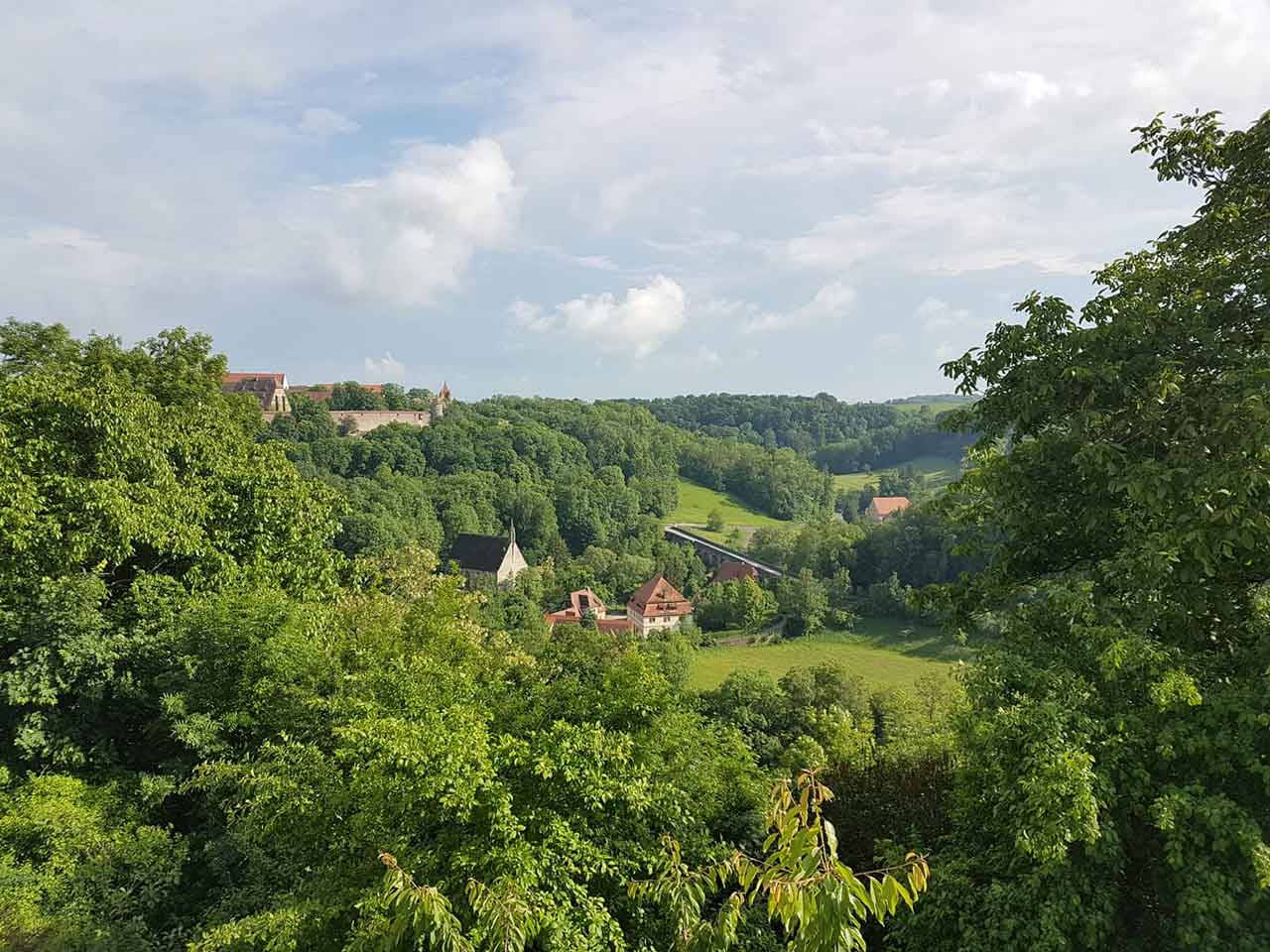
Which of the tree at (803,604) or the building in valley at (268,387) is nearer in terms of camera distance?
the tree at (803,604)

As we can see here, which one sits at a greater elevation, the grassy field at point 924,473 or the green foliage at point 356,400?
the green foliage at point 356,400

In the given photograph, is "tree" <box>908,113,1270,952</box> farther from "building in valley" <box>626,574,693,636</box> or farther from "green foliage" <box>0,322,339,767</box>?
"building in valley" <box>626,574,693,636</box>

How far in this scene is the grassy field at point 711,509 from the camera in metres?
101

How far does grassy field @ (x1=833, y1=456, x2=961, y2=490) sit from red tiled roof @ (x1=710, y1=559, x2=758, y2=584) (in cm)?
4786

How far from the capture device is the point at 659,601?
218ft

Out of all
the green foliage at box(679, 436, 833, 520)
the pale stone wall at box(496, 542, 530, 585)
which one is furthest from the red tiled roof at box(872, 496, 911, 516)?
the pale stone wall at box(496, 542, 530, 585)

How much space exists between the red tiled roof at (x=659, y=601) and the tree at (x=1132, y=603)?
2278 inches

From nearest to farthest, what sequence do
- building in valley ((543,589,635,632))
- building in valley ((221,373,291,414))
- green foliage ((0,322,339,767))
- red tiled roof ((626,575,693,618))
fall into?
green foliage ((0,322,339,767)), building in valley ((543,589,635,632)), red tiled roof ((626,575,693,618)), building in valley ((221,373,291,414))

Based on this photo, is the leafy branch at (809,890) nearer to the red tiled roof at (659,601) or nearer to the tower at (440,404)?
the red tiled roof at (659,601)

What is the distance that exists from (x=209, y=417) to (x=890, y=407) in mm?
185857

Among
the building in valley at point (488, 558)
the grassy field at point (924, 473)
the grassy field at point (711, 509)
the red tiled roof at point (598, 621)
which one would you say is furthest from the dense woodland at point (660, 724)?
the grassy field at point (924, 473)

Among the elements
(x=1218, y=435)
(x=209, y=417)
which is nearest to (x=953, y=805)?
(x=1218, y=435)

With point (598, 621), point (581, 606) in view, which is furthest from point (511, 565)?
point (598, 621)

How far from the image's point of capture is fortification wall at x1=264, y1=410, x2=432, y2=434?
337ft
